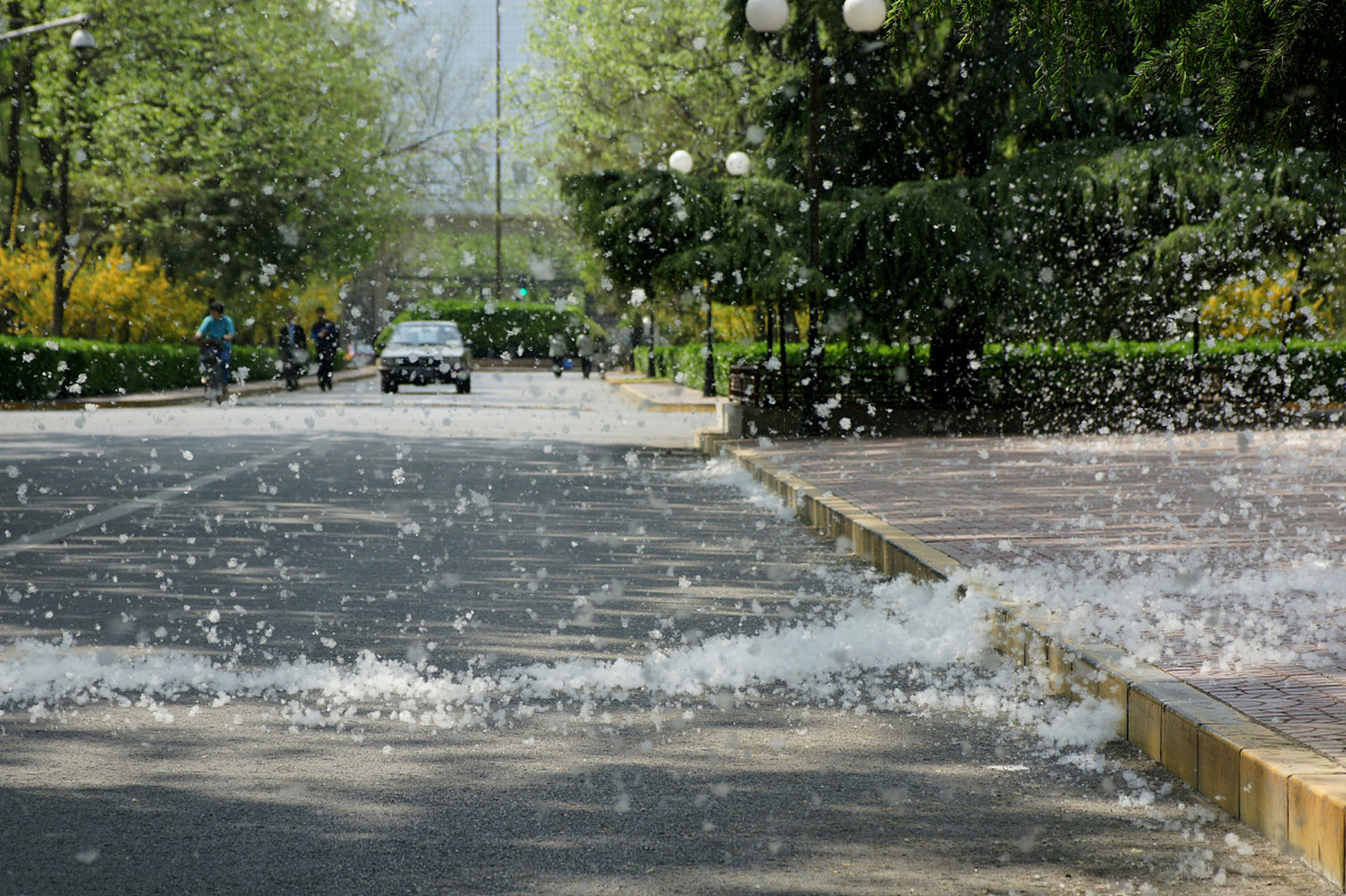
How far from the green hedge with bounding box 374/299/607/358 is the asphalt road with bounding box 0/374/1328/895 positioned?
62.1 meters

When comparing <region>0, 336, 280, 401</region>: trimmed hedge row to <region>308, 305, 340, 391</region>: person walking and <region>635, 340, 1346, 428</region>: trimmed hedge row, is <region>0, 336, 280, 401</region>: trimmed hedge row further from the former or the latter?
<region>635, 340, 1346, 428</region>: trimmed hedge row

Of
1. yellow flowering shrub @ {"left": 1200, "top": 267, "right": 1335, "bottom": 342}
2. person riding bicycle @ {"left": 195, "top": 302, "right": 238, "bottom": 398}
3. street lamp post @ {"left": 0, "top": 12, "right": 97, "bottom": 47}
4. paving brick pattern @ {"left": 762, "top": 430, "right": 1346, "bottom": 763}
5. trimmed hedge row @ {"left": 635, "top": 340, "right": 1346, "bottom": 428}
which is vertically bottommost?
paving brick pattern @ {"left": 762, "top": 430, "right": 1346, "bottom": 763}

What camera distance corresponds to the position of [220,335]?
2836cm

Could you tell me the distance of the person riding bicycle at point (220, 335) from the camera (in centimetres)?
2809

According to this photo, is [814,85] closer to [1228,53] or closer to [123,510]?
[123,510]

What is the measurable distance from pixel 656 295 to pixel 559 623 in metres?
13.0

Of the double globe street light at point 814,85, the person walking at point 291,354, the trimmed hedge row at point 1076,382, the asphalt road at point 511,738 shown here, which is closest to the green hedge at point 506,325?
the person walking at point 291,354

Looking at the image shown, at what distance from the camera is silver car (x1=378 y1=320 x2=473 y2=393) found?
3616cm

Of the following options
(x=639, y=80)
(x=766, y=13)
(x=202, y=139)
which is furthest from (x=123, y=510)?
(x=202, y=139)

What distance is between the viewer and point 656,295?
19750mm

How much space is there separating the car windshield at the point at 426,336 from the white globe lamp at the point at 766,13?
21.1 meters

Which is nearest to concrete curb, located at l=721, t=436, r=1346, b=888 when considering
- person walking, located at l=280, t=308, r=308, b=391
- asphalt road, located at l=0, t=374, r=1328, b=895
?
asphalt road, located at l=0, t=374, r=1328, b=895

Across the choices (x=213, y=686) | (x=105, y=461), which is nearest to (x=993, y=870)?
(x=213, y=686)

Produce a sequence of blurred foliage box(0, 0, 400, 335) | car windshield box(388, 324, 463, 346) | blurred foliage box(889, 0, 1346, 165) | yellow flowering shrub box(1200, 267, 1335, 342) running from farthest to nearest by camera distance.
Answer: car windshield box(388, 324, 463, 346) → blurred foliage box(0, 0, 400, 335) → yellow flowering shrub box(1200, 267, 1335, 342) → blurred foliage box(889, 0, 1346, 165)
